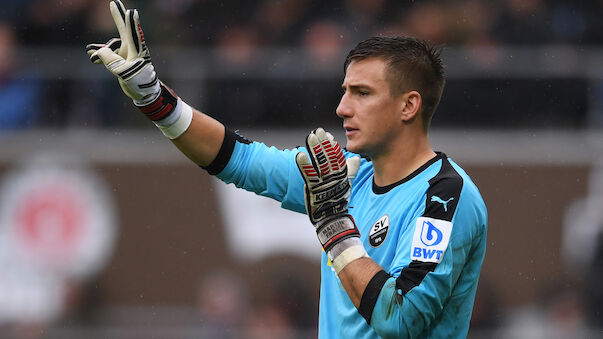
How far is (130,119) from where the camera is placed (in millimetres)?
10656

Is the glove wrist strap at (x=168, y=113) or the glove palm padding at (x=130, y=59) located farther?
the glove wrist strap at (x=168, y=113)

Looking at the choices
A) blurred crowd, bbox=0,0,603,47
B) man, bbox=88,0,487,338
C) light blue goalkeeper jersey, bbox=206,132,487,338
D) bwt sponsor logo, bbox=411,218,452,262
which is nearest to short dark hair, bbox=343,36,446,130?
man, bbox=88,0,487,338

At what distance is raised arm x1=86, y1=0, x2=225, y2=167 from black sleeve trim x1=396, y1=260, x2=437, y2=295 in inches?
44.5

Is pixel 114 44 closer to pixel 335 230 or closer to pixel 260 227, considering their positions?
pixel 335 230

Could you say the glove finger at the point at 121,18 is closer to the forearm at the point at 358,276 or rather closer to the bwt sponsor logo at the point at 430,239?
the forearm at the point at 358,276

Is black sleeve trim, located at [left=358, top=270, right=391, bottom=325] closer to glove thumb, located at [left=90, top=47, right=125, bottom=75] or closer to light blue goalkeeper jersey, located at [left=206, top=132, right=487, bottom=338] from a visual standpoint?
light blue goalkeeper jersey, located at [left=206, top=132, right=487, bottom=338]

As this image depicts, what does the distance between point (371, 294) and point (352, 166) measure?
79 cm

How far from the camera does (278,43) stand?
11.3 m

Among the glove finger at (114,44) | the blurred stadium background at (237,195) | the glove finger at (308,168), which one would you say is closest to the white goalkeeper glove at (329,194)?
the glove finger at (308,168)

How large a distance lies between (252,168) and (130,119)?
6.12m

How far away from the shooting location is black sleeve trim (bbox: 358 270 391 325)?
13.1 feet

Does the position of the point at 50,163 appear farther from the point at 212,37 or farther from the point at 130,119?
the point at 212,37

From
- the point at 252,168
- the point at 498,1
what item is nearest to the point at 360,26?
the point at 498,1

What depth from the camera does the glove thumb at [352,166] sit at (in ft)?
15.1
